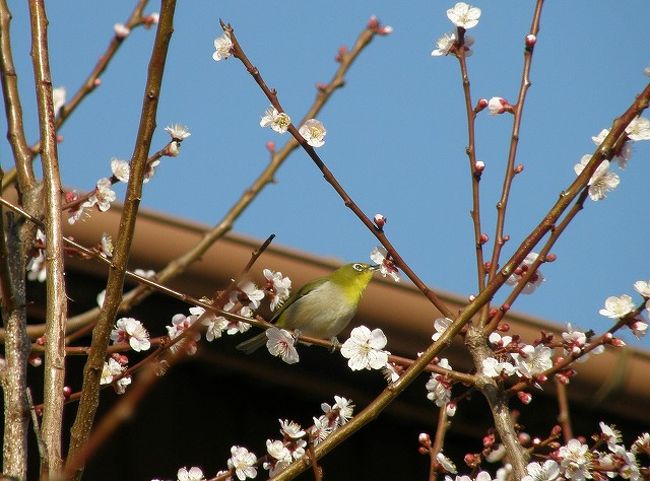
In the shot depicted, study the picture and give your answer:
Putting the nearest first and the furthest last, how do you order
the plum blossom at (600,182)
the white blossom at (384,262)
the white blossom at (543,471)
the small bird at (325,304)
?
the white blossom at (543,471) → the plum blossom at (600,182) → the white blossom at (384,262) → the small bird at (325,304)

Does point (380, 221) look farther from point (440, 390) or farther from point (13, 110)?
point (13, 110)

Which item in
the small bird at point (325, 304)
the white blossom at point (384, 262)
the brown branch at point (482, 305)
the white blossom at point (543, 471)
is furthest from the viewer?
the small bird at point (325, 304)

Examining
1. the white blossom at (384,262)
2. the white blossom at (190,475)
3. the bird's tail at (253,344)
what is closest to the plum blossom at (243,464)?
the white blossom at (190,475)

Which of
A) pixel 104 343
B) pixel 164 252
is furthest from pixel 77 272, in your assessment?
pixel 104 343

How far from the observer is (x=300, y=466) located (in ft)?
5.96

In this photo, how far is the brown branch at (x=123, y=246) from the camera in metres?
1.68

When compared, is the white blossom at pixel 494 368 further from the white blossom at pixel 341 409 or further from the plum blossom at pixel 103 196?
the plum blossom at pixel 103 196

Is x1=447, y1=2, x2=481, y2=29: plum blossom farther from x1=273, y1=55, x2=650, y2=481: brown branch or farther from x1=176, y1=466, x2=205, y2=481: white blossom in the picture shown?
x1=176, y1=466, x2=205, y2=481: white blossom

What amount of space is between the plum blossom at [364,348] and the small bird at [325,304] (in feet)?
5.33

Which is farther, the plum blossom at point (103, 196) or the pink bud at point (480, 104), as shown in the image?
the plum blossom at point (103, 196)

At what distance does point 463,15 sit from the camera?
2.93 meters

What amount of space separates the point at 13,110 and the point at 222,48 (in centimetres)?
68

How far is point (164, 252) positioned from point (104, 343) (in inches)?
98.3

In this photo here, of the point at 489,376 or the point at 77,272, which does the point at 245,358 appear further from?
the point at 489,376
